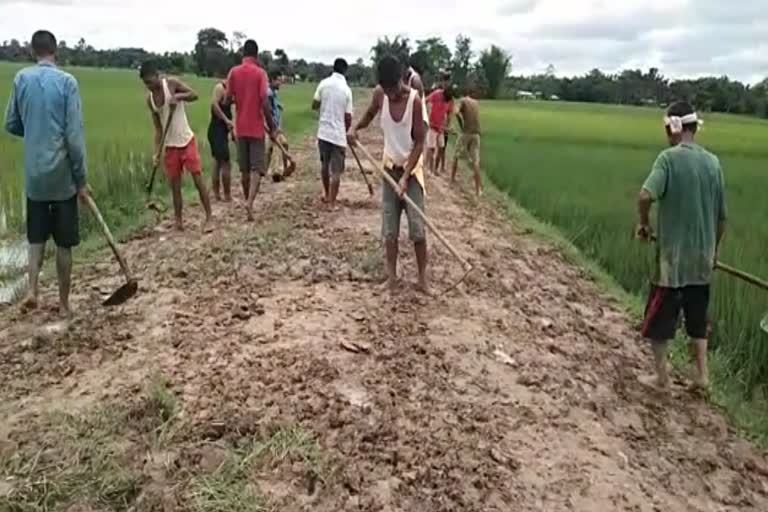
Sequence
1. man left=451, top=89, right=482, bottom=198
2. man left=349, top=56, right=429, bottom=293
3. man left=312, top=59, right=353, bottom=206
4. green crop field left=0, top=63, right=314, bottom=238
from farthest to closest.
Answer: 1. man left=451, top=89, right=482, bottom=198
2. green crop field left=0, top=63, right=314, bottom=238
3. man left=312, top=59, right=353, bottom=206
4. man left=349, top=56, right=429, bottom=293

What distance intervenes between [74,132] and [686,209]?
354cm

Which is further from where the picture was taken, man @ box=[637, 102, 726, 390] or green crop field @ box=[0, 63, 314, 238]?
green crop field @ box=[0, 63, 314, 238]

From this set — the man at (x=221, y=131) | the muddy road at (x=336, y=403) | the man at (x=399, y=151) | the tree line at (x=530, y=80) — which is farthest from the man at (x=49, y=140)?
the tree line at (x=530, y=80)

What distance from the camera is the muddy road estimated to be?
11.8 ft

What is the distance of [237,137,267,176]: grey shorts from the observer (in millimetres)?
8422

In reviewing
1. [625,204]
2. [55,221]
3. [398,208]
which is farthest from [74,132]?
[625,204]

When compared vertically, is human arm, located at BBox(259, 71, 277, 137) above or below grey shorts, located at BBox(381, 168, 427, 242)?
above

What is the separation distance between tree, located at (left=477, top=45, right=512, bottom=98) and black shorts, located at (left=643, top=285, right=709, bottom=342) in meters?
69.5

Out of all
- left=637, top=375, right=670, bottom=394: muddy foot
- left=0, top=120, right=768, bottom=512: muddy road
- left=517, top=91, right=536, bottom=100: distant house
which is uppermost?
left=517, top=91, right=536, bottom=100: distant house

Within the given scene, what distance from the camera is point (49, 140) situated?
5230 millimetres

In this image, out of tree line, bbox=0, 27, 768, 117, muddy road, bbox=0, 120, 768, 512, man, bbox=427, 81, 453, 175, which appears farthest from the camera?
tree line, bbox=0, 27, 768, 117

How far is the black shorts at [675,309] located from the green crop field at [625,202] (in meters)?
0.87

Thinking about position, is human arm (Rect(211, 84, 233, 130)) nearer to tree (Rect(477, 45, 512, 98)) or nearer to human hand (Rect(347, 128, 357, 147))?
human hand (Rect(347, 128, 357, 147))

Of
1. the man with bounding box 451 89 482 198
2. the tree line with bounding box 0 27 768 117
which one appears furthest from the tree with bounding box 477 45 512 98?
the man with bounding box 451 89 482 198
